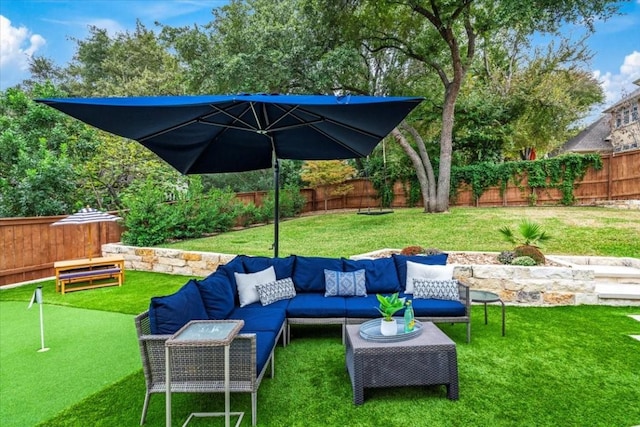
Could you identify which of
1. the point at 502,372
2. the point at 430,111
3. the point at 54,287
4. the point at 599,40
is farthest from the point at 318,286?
the point at 599,40

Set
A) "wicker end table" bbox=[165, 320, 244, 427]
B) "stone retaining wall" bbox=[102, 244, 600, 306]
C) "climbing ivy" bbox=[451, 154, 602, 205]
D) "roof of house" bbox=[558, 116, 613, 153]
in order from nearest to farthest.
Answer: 1. "wicker end table" bbox=[165, 320, 244, 427]
2. "stone retaining wall" bbox=[102, 244, 600, 306]
3. "climbing ivy" bbox=[451, 154, 602, 205]
4. "roof of house" bbox=[558, 116, 613, 153]

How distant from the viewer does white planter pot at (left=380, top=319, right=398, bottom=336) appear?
A: 3.02m

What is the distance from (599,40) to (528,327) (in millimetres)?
21198

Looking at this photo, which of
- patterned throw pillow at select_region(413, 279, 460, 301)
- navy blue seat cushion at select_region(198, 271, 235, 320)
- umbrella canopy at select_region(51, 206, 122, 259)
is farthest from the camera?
umbrella canopy at select_region(51, 206, 122, 259)

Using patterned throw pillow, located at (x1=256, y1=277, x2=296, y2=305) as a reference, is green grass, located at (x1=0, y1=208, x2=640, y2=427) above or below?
below

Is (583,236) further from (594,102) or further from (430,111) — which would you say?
(594,102)

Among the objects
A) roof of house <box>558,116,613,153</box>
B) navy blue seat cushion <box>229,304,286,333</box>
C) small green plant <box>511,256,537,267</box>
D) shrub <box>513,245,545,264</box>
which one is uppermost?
roof of house <box>558,116,613,153</box>

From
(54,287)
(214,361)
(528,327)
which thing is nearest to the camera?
(214,361)

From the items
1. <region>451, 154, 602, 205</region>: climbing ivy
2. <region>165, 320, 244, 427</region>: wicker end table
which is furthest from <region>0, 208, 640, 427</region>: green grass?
<region>451, 154, 602, 205</region>: climbing ivy

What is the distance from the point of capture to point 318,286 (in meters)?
4.52

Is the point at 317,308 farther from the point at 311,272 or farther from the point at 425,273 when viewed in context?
the point at 425,273

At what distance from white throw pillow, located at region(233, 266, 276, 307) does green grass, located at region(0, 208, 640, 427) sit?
66 centimetres

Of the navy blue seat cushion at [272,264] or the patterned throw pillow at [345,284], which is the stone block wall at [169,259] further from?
the patterned throw pillow at [345,284]

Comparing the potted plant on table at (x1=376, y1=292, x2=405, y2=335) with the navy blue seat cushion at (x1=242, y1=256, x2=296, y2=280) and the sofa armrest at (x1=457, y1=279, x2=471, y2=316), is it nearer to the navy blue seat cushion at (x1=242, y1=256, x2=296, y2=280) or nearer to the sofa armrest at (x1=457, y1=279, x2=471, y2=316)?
the sofa armrest at (x1=457, y1=279, x2=471, y2=316)
